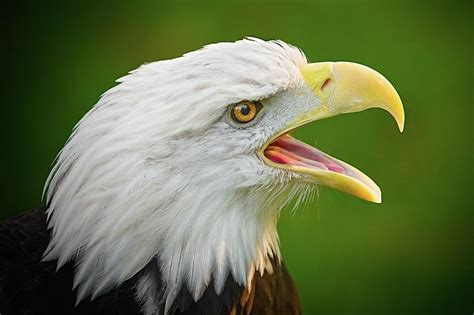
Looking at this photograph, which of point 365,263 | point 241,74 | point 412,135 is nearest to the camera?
point 241,74

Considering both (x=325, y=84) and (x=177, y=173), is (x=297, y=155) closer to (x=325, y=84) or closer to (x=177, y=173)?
(x=325, y=84)

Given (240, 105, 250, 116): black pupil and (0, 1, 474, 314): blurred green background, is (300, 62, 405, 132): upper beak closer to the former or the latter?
(240, 105, 250, 116): black pupil

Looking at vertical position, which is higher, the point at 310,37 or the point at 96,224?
the point at 310,37

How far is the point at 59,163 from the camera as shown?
1834 mm

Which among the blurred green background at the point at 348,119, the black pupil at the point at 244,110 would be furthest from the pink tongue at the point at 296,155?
the blurred green background at the point at 348,119

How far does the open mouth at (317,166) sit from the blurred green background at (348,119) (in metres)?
1.49

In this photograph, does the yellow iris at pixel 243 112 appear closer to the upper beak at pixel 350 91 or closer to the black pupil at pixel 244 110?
the black pupil at pixel 244 110

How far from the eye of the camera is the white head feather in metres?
1.69

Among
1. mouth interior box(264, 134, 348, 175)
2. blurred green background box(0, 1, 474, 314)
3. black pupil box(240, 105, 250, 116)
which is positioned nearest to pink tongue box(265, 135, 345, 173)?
mouth interior box(264, 134, 348, 175)

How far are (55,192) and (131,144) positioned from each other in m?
0.25

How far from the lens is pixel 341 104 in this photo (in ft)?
5.79

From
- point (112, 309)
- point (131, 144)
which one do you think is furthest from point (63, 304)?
point (131, 144)

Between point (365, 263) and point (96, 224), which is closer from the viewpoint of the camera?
point (96, 224)

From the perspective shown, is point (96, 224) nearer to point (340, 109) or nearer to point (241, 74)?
point (241, 74)
